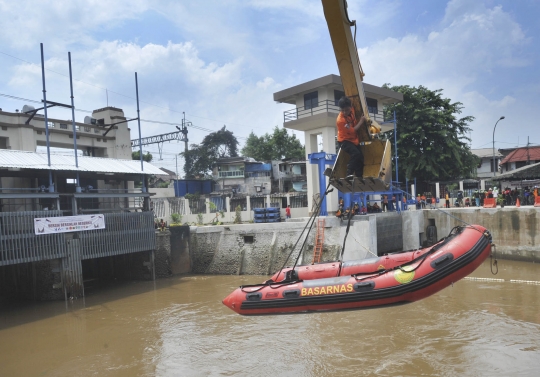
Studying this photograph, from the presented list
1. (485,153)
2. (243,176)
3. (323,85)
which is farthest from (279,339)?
(485,153)

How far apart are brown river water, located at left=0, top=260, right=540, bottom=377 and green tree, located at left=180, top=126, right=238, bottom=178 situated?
30159 mm

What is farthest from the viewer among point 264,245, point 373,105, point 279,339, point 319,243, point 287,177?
point 287,177

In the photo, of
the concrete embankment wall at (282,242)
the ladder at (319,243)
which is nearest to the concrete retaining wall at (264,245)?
the concrete embankment wall at (282,242)

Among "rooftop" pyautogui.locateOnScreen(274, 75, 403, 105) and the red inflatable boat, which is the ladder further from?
"rooftop" pyautogui.locateOnScreen(274, 75, 403, 105)

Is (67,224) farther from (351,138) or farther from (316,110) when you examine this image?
(316,110)

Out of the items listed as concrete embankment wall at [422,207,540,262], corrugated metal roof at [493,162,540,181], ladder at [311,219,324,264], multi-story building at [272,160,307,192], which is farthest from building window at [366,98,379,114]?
multi-story building at [272,160,307,192]

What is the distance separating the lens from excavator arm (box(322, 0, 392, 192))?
6.68m

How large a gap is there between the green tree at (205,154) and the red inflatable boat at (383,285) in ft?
118

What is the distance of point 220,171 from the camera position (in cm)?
4053

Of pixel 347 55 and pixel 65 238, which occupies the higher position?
pixel 347 55

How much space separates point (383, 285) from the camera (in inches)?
256

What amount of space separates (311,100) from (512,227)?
1157cm

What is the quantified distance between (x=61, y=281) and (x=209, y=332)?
679 centimetres

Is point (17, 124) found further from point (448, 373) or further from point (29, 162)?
point (448, 373)
